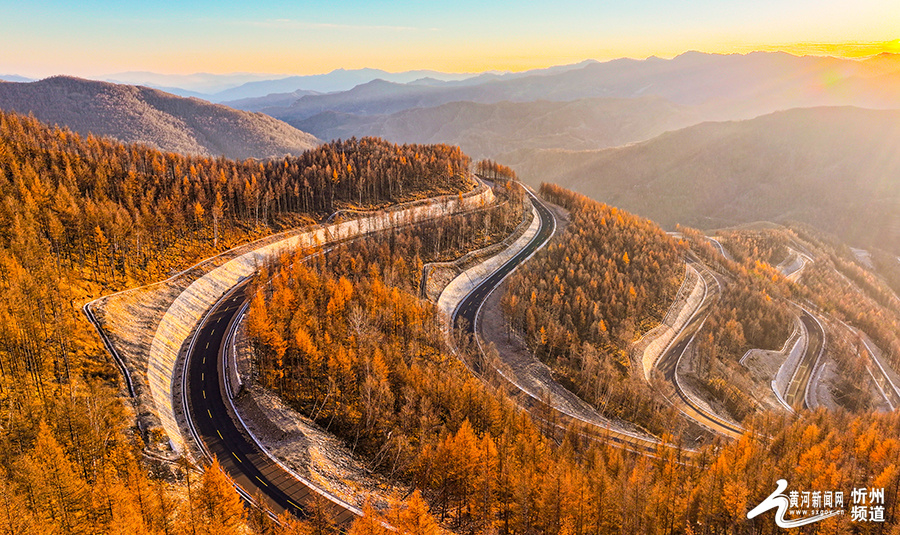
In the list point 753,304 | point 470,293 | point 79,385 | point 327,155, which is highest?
point 327,155

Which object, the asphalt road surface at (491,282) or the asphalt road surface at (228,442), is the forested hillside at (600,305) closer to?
A: the asphalt road surface at (491,282)

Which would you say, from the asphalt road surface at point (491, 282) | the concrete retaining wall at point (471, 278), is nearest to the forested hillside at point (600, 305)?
the asphalt road surface at point (491, 282)

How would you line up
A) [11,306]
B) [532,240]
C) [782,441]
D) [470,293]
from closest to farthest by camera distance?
[11,306]
[782,441]
[470,293]
[532,240]

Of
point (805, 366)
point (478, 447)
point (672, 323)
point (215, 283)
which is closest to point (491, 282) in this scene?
point (672, 323)

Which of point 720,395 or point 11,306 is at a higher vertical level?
point 11,306

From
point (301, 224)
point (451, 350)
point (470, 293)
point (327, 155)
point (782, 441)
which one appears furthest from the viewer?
point (327, 155)

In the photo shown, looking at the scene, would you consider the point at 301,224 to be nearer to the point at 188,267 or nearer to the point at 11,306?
the point at 188,267

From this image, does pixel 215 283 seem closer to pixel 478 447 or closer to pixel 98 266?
pixel 98 266

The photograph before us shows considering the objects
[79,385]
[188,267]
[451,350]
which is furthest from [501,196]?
[79,385]
